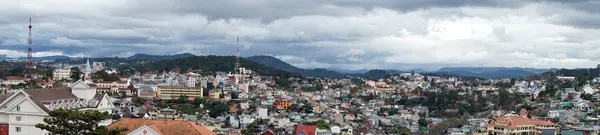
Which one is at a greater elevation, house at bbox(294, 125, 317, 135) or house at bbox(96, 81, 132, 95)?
house at bbox(96, 81, 132, 95)

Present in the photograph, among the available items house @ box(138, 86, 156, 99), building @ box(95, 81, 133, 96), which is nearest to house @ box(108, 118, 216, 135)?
building @ box(95, 81, 133, 96)

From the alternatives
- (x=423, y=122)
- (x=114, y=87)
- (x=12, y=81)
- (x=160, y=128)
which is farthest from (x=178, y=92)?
(x=160, y=128)

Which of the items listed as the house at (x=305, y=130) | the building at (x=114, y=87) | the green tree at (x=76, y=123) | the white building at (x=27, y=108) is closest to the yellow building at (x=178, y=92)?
the building at (x=114, y=87)

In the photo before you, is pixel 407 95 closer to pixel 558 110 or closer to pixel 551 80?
pixel 551 80

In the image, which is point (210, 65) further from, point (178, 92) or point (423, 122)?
point (423, 122)

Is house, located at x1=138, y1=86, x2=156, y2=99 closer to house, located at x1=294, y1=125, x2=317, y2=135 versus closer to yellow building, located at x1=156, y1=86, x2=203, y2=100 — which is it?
yellow building, located at x1=156, y1=86, x2=203, y2=100

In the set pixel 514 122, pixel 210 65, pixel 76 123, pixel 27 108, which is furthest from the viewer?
pixel 210 65
